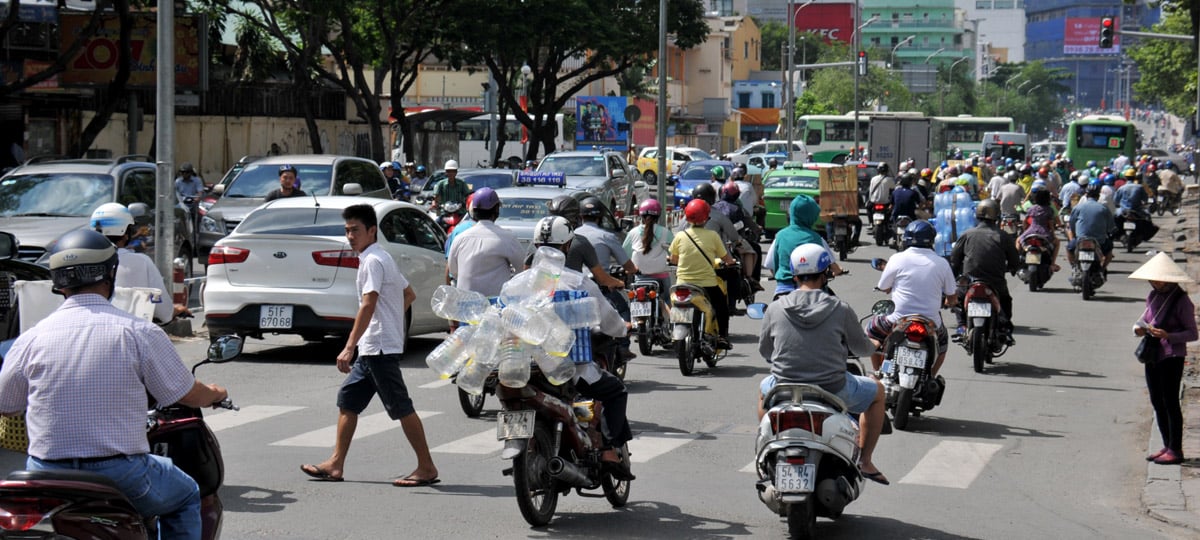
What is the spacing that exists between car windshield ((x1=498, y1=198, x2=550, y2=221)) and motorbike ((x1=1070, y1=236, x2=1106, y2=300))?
27.2 feet

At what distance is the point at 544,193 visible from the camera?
65.9 feet

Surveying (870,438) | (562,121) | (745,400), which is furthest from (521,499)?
(562,121)

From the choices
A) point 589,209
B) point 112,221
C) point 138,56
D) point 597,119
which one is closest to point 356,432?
point 112,221

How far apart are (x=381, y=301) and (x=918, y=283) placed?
15.6ft

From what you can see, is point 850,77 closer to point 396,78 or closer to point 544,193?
point 396,78

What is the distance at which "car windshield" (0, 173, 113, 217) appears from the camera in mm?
18094

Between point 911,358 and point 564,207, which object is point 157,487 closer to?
point 564,207

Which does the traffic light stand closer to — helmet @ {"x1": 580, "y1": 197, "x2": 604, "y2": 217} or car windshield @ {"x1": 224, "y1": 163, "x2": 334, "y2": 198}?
car windshield @ {"x1": 224, "y1": 163, "x2": 334, "y2": 198}

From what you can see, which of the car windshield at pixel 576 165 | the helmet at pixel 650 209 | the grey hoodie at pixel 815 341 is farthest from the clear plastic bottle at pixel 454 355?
the car windshield at pixel 576 165

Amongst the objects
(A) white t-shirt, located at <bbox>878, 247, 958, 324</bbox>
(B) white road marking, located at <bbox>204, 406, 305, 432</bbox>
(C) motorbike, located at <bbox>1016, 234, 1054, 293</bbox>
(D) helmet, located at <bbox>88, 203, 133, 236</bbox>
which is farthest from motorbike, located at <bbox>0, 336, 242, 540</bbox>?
(C) motorbike, located at <bbox>1016, 234, 1054, 293</bbox>

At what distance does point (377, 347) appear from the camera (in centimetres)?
911

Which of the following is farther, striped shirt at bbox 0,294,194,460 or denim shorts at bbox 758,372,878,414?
denim shorts at bbox 758,372,878,414

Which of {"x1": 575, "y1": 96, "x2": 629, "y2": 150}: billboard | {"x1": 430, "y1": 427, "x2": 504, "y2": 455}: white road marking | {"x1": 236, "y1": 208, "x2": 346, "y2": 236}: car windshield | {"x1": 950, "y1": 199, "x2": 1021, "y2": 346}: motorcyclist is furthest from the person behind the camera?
{"x1": 575, "y1": 96, "x2": 629, "y2": 150}: billboard

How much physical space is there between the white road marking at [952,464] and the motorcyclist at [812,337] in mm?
1849
